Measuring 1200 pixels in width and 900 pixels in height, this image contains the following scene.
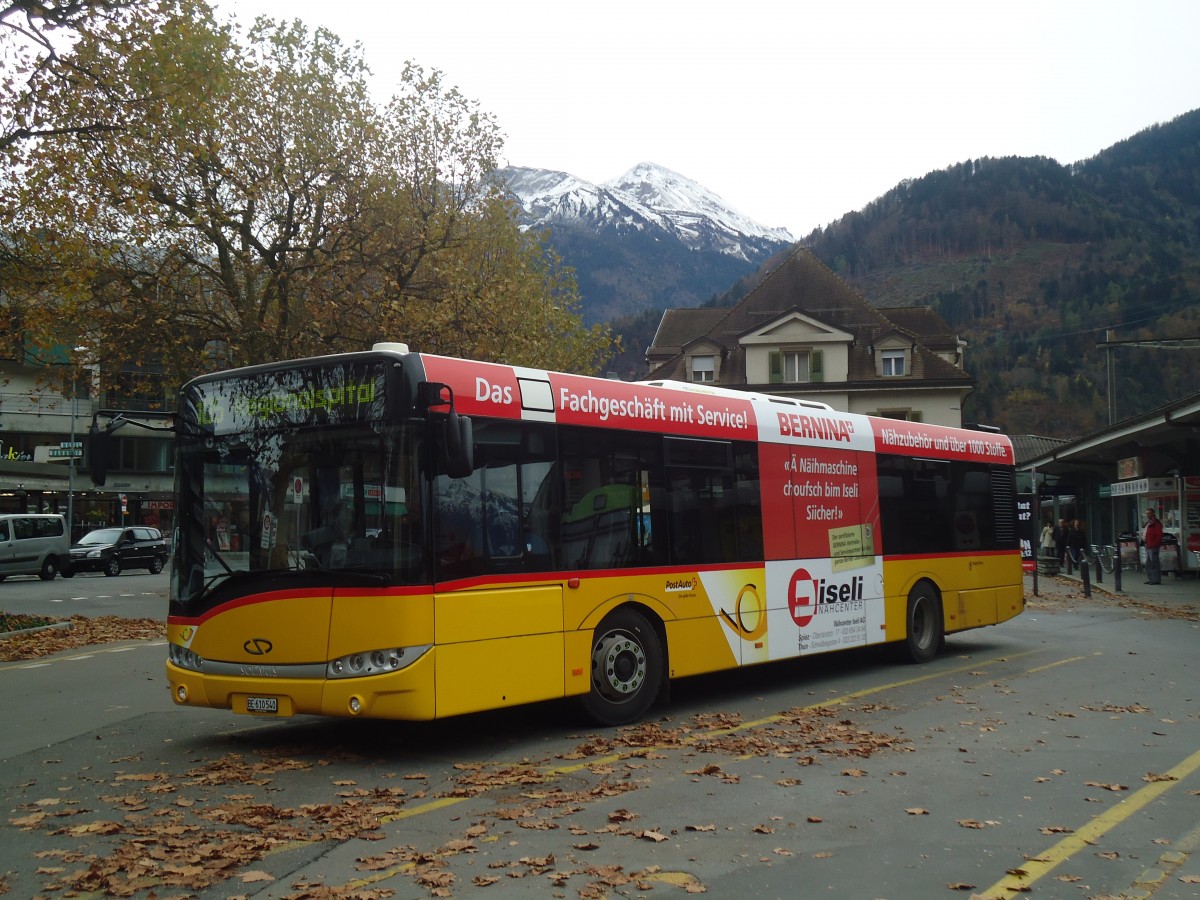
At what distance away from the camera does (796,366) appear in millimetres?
64375

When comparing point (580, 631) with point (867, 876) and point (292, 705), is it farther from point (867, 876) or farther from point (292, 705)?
point (867, 876)

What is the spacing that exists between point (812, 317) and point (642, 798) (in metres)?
59.3

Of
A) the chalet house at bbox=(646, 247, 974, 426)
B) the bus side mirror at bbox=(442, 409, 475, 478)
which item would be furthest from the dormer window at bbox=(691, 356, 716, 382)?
the bus side mirror at bbox=(442, 409, 475, 478)

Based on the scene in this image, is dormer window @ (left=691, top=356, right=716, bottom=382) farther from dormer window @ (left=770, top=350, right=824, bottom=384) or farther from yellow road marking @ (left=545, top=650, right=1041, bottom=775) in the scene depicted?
yellow road marking @ (left=545, top=650, right=1041, bottom=775)

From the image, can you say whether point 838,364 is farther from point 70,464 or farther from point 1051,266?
point 1051,266

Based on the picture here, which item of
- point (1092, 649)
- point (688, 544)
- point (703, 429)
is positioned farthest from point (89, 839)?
point (1092, 649)

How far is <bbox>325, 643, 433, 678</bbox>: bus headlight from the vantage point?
26.9 feet

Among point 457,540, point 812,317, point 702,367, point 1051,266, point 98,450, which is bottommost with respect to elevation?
point 457,540

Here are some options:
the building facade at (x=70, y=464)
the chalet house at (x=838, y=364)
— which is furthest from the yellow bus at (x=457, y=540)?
the building facade at (x=70, y=464)

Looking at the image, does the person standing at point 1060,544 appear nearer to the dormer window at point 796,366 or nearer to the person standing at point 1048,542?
the person standing at point 1048,542

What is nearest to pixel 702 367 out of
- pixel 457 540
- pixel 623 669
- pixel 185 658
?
pixel 623 669

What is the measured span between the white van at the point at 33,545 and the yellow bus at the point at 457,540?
31365mm

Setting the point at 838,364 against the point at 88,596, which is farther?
the point at 838,364

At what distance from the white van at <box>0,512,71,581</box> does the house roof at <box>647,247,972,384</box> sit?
35.8 meters
